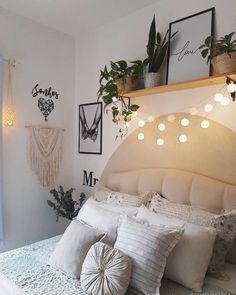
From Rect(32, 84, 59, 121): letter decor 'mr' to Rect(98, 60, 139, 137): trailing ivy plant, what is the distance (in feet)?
2.08

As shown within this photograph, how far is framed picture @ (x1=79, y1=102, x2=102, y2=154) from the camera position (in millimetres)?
2836

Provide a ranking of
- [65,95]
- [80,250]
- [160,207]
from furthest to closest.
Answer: [65,95] → [160,207] → [80,250]

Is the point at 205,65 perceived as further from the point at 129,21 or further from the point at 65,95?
the point at 65,95

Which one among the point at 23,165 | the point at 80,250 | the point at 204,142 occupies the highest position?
the point at 204,142

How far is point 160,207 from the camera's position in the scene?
197cm

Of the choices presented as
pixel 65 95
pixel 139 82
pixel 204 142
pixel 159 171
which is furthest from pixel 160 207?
pixel 65 95

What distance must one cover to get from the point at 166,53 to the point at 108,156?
3.81 feet

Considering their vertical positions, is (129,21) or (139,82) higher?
(129,21)

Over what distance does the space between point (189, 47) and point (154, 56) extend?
0.30 meters

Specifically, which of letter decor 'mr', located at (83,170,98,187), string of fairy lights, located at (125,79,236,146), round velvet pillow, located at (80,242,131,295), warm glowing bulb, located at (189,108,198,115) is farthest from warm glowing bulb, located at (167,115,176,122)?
round velvet pillow, located at (80,242,131,295)

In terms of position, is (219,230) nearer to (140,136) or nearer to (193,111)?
(193,111)

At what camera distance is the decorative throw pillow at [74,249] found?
5.18ft

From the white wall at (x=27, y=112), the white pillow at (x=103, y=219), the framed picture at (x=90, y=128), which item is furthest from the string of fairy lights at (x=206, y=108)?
the white wall at (x=27, y=112)

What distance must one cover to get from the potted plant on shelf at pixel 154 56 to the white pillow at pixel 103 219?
44.0 inches
